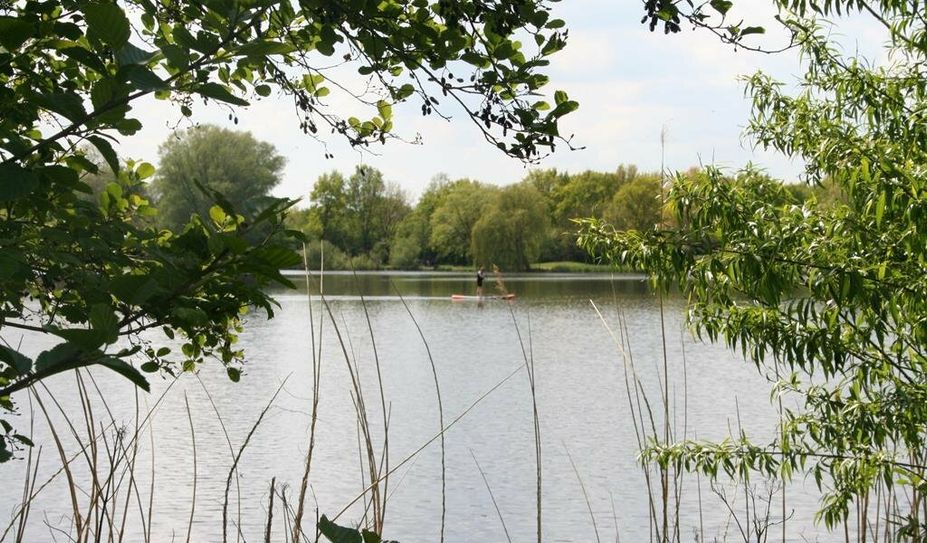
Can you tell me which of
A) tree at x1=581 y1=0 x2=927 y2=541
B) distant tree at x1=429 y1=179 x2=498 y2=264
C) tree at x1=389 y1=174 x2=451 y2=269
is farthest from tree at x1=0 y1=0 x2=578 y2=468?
tree at x1=389 y1=174 x2=451 y2=269

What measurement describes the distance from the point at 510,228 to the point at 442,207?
1596cm

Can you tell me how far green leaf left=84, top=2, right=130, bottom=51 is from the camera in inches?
51.1

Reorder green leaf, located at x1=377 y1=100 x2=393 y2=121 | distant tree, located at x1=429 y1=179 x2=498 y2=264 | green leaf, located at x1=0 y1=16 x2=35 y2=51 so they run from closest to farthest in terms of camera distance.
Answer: green leaf, located at x1=0 y1=16 x2=35 y2=51
green leaf, located at x1=377 y1=100 x2=393 y2=121
distant tree, located at x1=429 y1=179 x2=498 y2=264

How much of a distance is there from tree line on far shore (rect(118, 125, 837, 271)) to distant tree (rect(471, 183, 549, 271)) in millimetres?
66

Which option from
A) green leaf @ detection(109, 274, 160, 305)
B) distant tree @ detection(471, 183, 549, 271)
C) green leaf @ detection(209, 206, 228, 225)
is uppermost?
distant tree @ detection(471, 183, 549, 271)

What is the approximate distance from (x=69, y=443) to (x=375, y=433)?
451 centimetres

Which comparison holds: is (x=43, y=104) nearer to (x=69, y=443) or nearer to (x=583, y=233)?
(x=583, y=233)

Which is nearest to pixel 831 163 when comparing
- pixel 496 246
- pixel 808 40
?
pixel 808 40

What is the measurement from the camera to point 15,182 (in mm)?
1409

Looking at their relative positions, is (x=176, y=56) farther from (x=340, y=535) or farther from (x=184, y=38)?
(x=340, y=535)

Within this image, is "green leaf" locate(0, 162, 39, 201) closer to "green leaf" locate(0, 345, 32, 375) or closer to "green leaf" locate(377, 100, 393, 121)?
"green leaf" locate(0, 345, 32, 375)

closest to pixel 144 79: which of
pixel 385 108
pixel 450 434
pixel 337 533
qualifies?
pixel 337 533

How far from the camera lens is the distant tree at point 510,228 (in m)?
69.4

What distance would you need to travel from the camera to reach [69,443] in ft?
51.0
